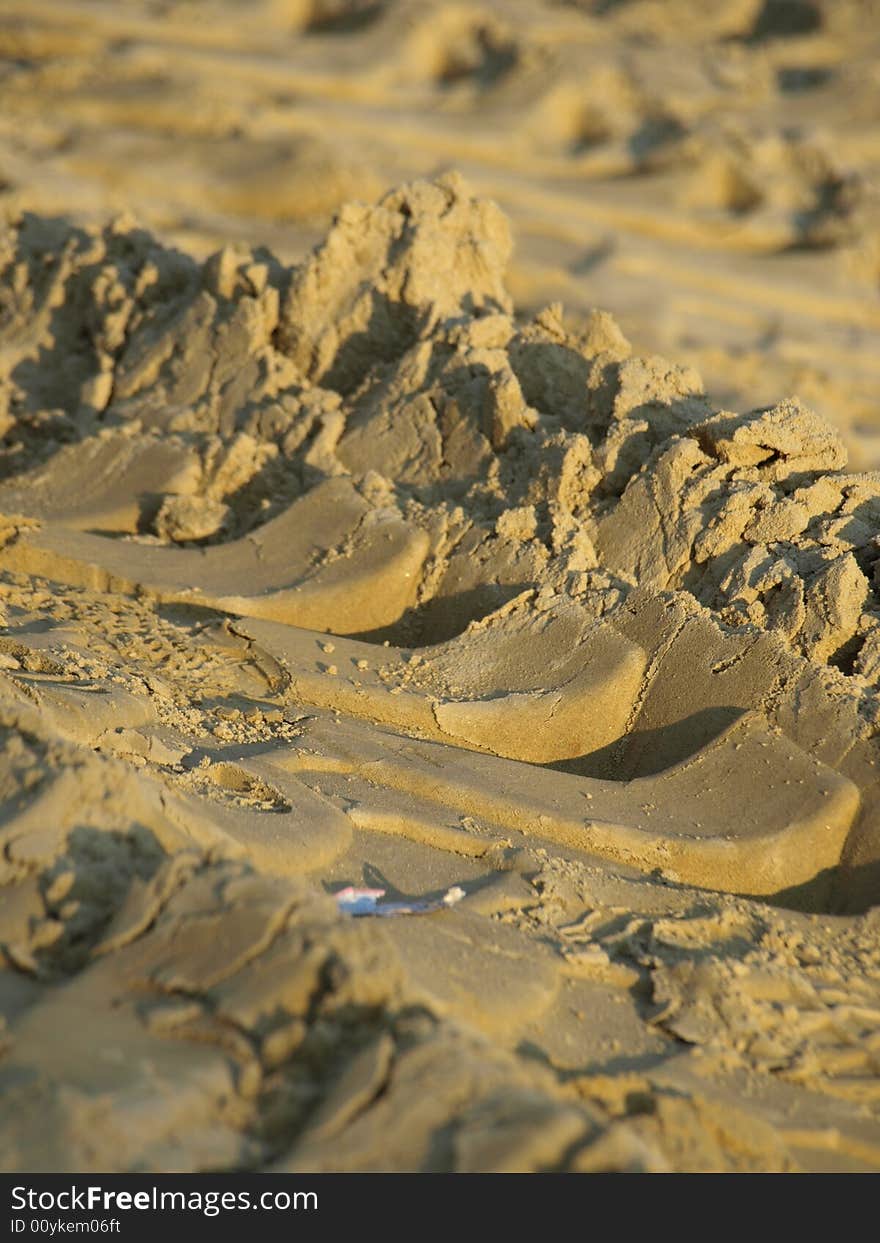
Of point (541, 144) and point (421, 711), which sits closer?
point (421, 711)

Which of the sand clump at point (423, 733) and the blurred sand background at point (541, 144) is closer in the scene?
the sand clump at point (423, 733)

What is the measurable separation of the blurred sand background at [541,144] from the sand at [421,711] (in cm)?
15

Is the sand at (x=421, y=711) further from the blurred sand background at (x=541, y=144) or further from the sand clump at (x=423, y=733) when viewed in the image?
the blurred sand background at (x=541, y=144)

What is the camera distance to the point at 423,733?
3129 mm

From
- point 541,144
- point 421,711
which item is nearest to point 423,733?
point 421,711

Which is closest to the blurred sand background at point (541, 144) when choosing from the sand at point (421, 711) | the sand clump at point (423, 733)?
the sand at point (421, 711)

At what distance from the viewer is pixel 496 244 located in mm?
4906

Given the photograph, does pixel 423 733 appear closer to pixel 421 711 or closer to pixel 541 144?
pixel 421 711

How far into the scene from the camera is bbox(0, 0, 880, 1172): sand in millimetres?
1824

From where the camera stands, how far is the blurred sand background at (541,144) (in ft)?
23.3

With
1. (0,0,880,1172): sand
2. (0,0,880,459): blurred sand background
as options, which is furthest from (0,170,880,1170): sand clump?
(0,0,880,459): blurred sand background

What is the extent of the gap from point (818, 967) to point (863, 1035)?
169 millimetres

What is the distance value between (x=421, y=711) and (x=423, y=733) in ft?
0.17
